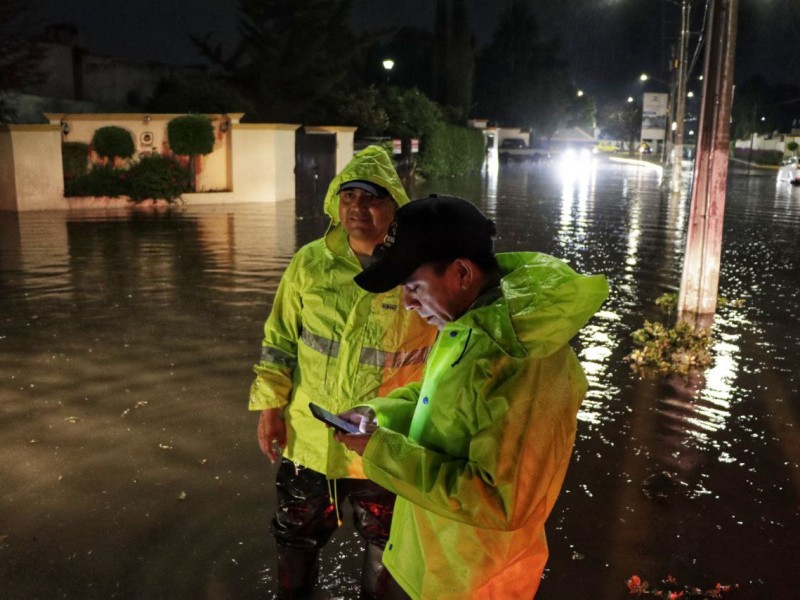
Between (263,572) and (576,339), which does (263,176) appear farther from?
(263,572)

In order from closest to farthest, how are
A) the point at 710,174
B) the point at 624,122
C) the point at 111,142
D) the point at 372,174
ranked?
1. the point at 372,174
2. the point at 710,174
3. the point at 111,142
4. the point at 624,122

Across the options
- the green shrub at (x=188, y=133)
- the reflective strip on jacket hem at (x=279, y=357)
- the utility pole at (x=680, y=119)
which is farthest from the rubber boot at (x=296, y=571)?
the utility pole at (x=680, y=119)

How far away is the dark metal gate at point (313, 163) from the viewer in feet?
81.0

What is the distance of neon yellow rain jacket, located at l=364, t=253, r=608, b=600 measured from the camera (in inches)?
73.7

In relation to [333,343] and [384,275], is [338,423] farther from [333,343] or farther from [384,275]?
[333,343]

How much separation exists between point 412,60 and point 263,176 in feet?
167

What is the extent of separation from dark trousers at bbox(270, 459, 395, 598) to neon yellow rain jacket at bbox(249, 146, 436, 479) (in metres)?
0.07

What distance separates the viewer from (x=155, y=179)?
813 inches

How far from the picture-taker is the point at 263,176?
22.3m

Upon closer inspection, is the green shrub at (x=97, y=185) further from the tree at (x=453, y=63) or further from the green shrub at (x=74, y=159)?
the tree at (x=453, y=63)

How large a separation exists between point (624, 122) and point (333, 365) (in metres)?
126

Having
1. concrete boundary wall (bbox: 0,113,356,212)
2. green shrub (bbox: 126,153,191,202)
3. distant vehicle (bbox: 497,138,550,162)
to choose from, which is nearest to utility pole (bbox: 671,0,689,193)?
concrete boundary wall (bbox: 0,113,356,212)

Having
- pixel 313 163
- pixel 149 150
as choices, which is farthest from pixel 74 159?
pixel 313 163

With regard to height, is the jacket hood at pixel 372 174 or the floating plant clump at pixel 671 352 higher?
the jacket hood at pixel 372 174
